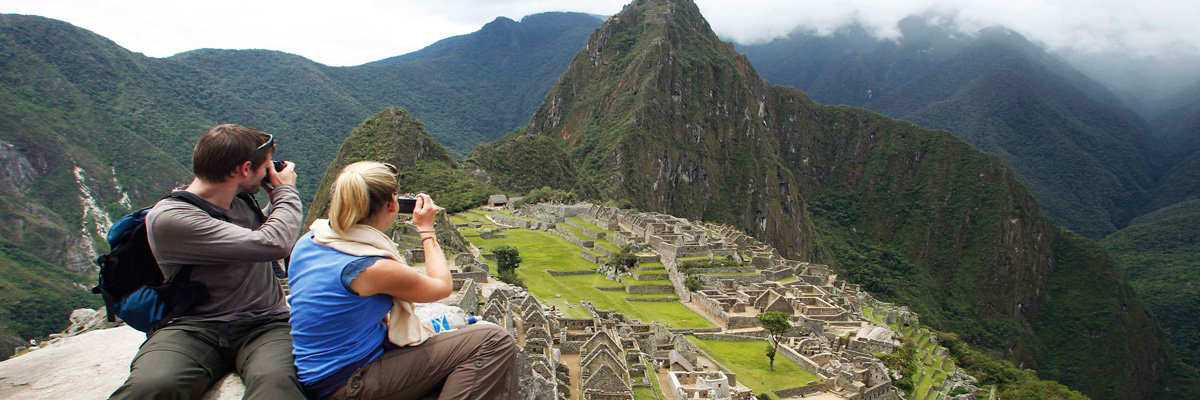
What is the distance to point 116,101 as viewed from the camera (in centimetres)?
9725

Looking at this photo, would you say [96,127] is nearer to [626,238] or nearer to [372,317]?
[626,238]

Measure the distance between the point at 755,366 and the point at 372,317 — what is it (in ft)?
83.2

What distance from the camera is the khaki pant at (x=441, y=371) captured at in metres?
4.46

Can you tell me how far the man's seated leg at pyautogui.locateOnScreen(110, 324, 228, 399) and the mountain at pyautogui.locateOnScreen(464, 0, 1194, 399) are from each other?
95.1m

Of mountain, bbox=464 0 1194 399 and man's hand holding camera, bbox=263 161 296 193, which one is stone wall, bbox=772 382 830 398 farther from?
mountain, bbox=464 0 1194 399

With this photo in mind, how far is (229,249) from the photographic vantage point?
451 cm

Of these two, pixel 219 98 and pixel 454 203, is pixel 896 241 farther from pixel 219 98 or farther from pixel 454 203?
pixel 219 98

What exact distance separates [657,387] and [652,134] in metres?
124

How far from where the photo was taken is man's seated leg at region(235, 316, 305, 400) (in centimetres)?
416

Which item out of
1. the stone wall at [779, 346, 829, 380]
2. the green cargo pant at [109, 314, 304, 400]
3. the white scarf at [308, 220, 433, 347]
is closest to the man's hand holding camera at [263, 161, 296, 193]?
the white scarf at [308, 220, 433, 347]

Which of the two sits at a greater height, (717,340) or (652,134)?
(652,134)

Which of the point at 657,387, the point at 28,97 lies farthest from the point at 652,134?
the point at 657,387

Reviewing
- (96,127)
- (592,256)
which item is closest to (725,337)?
(592,256)

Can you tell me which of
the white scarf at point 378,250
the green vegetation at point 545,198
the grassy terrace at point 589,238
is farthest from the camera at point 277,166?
the green vegetation at point 545,198
